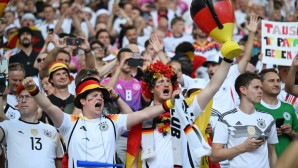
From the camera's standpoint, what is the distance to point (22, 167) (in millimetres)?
8617

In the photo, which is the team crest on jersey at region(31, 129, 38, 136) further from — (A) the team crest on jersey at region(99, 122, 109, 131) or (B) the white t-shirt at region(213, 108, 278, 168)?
(B) the white t-shirt at region(213, 108, 278, 168)

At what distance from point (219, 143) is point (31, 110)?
7.22 ft

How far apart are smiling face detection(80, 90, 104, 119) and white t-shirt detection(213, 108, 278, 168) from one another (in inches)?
55.2

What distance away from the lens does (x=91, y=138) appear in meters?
8.28

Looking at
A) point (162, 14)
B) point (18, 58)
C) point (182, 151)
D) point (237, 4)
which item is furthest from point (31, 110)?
point (237, 4)

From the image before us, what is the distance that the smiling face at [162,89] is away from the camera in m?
8.74

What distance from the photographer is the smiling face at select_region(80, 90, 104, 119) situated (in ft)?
27.8

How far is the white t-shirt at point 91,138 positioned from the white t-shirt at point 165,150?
0.42m

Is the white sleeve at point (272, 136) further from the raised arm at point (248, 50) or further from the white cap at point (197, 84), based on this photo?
the raised arm at point (248, 50)

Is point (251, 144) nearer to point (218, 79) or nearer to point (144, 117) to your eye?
point (218, 79)

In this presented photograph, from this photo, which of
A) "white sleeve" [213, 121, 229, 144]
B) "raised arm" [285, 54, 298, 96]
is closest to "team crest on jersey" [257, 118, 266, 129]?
"white sleeve" [213, 121, 229, 144]

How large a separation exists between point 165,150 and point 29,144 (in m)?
1.54

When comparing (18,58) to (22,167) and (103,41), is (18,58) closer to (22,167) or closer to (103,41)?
(103,41)

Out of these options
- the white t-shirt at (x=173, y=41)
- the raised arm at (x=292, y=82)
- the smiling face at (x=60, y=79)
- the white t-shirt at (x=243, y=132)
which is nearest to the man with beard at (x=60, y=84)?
the smiling face at (x=60, y=79)
